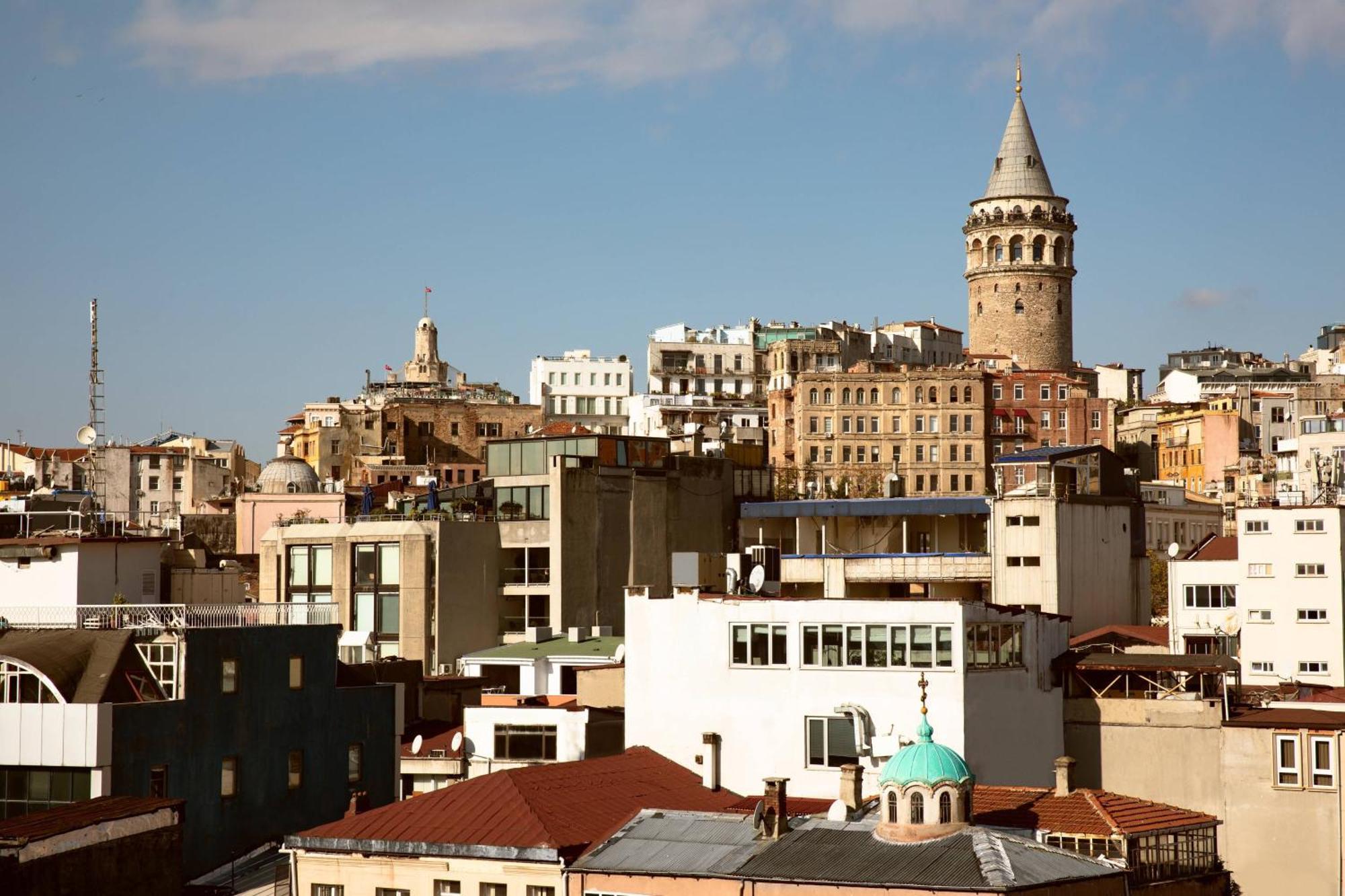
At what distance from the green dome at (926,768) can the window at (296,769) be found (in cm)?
1604

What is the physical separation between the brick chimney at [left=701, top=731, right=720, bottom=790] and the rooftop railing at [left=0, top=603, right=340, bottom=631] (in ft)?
29.7

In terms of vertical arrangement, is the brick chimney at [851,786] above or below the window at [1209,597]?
below

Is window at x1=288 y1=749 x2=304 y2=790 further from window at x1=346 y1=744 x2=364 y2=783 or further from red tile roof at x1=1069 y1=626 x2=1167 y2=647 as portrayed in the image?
red tile roof at x1=1069 y1=626 x2=1167 y2=647

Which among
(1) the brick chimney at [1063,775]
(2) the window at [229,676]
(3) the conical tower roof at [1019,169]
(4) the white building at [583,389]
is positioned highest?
(3) the conical tower roof at [1019,169]

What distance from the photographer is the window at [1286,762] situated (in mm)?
48344

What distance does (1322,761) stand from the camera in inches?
1884

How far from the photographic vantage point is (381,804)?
1905 inches

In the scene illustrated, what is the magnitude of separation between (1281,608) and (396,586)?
29.4 metres

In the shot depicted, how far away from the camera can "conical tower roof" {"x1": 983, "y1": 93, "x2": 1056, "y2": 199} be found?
176 m

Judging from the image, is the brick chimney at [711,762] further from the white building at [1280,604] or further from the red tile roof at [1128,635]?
the white building at [1280,604]

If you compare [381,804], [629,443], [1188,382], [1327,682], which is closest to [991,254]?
[1188,382]

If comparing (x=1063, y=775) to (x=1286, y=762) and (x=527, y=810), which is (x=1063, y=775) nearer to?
(x=527, y=810)

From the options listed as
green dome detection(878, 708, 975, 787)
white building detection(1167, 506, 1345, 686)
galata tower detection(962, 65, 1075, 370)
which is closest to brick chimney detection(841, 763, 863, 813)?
green dome detection(878, 708, 975, 787)

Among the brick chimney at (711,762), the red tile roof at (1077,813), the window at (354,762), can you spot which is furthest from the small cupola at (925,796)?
the window at (354,762)
